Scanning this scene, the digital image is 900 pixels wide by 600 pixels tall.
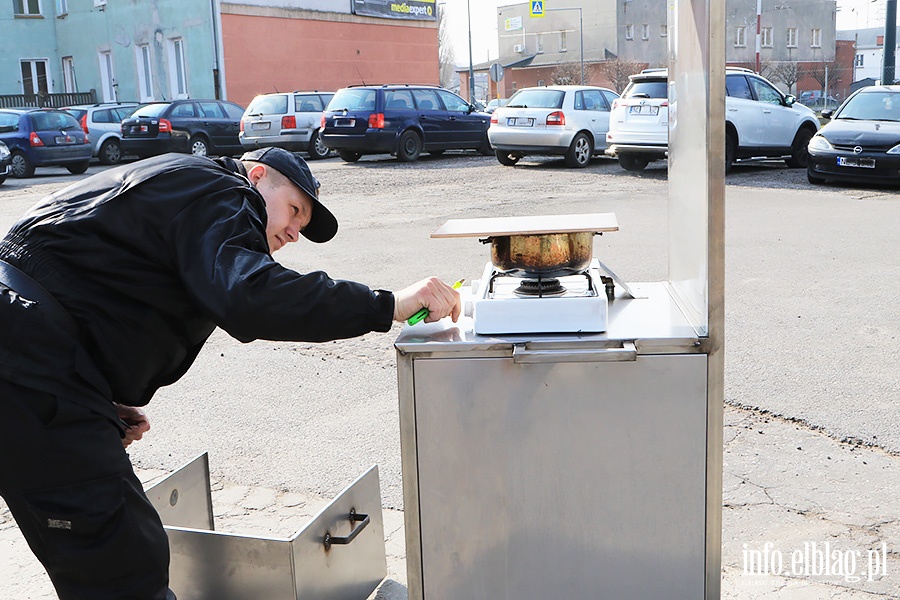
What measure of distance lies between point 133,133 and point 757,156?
1352 centimetres

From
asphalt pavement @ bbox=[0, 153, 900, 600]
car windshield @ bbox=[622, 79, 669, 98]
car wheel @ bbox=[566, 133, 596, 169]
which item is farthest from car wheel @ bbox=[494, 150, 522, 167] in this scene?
asphalt pavement @ bbox=[0, 153, 900, 600]

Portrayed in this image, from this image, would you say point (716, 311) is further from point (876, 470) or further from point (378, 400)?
point (378, 400)

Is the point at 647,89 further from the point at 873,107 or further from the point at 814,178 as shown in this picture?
the point at 873,107

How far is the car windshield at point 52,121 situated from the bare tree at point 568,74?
43421mm

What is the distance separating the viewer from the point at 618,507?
8.11ft

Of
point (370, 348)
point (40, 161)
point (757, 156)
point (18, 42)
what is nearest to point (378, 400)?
point (370, 348)

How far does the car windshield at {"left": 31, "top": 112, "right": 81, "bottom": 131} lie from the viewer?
1969 centimetres

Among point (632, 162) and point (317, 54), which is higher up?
point (317, 54)

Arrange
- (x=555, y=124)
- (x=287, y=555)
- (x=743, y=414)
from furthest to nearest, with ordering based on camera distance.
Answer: (x=555, y=124) → (x=743, y=414) → (x=287, y=555)

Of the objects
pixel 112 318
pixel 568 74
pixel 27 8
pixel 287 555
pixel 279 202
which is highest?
pixel 27 8

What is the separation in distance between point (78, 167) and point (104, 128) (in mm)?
1613

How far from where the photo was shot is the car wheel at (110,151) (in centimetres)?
2197

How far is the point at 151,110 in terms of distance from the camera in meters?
21.2

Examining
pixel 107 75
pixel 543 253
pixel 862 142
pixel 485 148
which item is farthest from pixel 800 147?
pixel 107 75
